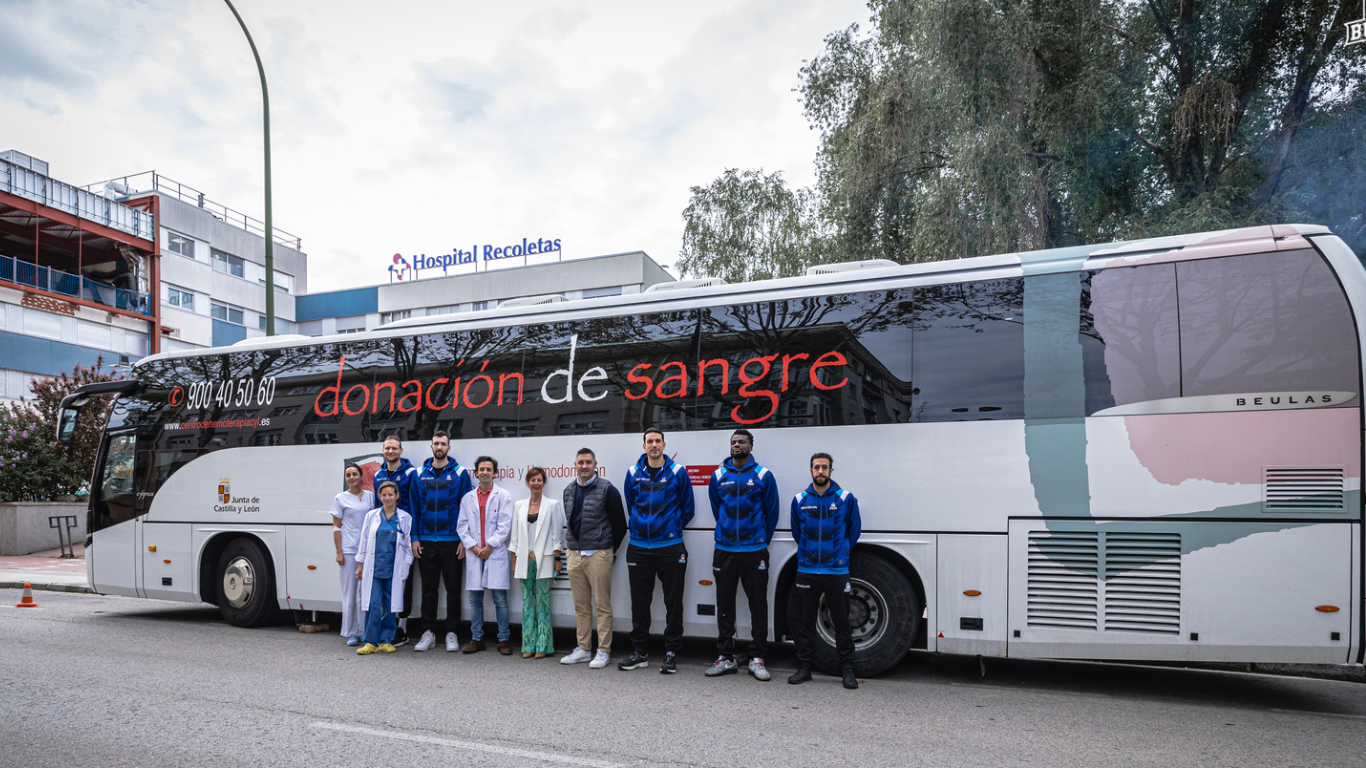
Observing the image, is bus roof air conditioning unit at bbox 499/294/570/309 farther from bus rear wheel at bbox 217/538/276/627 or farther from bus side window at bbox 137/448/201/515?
bus side window at bbox 137/448/201/515

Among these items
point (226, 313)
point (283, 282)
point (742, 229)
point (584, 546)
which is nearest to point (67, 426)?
point (584, 546)

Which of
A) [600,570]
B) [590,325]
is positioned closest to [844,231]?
[590,325]

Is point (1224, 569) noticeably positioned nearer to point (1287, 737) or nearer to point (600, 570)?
point (1287, 737)

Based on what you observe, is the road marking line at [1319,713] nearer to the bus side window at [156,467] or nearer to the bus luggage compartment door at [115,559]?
the bus side window at [156,467]

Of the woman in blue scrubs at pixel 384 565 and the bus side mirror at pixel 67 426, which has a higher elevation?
the bus side mirror at pixel 67 426

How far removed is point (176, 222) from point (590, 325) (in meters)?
38.7

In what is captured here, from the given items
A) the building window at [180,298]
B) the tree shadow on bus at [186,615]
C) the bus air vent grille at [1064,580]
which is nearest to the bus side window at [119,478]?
the tree shadow on bus at [186,615]

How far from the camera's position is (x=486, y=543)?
27.0 ft

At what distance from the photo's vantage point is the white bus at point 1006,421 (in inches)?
236

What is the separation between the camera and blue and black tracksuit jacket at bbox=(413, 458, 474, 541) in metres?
8.43

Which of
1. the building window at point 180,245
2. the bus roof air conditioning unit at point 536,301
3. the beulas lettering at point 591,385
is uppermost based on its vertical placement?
the building window at point 180,245

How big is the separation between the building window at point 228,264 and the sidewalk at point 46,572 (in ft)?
79.7

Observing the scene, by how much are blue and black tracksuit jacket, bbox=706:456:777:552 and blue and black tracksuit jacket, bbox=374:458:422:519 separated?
3318 mm

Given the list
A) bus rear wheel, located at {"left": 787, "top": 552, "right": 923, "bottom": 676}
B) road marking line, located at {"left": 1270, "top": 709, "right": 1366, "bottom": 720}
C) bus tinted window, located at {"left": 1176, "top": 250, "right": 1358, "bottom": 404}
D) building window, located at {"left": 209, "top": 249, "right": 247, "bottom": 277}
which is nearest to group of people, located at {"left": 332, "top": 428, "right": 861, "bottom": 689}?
bus rear wheel, located at {"left": 787, "top": 552, "right": 923, "bottom": 676}
